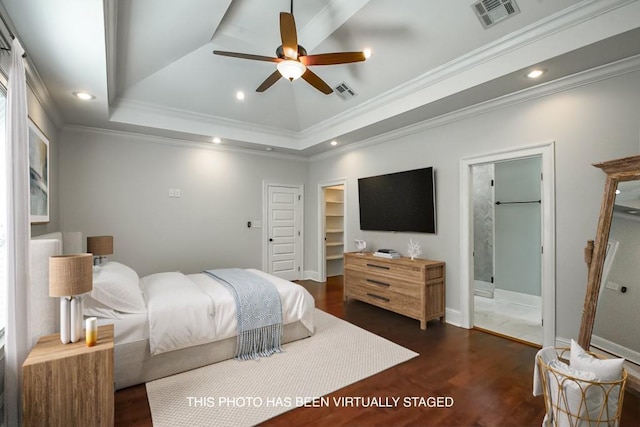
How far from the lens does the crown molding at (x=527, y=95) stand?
2.53m

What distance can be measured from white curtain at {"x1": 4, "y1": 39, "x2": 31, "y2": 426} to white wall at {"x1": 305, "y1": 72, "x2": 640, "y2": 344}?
395 cm

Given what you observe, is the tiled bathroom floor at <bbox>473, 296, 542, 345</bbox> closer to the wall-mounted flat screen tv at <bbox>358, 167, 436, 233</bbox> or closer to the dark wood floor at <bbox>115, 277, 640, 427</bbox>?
the dark wood floor at <bbox>115, 277, 640, 427</bbox>

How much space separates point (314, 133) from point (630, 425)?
4.78m

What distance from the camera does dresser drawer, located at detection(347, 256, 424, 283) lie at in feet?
11.8

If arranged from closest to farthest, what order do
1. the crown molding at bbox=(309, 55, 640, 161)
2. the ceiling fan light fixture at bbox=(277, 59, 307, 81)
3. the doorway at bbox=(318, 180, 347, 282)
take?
the ceiling fan light fixture at bbox=(277, 59, 307, 81) → the crown molding at bbox=(309, 55, 640, 161) → the doorway at bbox=(318, 180, 347, 282)

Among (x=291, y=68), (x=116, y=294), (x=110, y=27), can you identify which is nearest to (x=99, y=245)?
(x=116, y=294)

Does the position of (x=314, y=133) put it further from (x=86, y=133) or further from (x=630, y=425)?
(x=630, y=425)

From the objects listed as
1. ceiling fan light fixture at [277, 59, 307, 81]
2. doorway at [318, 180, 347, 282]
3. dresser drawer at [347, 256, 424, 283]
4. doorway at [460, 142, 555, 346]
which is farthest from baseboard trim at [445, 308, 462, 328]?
ceiling fan light fixture at [277, 59, 307, 81]

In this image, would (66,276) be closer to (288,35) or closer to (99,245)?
(99,245)

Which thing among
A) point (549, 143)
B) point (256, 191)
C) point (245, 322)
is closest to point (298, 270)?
point (256, 191)

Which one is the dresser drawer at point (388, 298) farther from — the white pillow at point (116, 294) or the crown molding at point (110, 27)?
the crown molding at point (110, 27)

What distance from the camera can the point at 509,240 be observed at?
4.82 m

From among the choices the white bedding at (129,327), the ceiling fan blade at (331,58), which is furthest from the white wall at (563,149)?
the white bedding at (129,327)

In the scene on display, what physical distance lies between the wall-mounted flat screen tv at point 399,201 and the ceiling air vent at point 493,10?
1752mm
